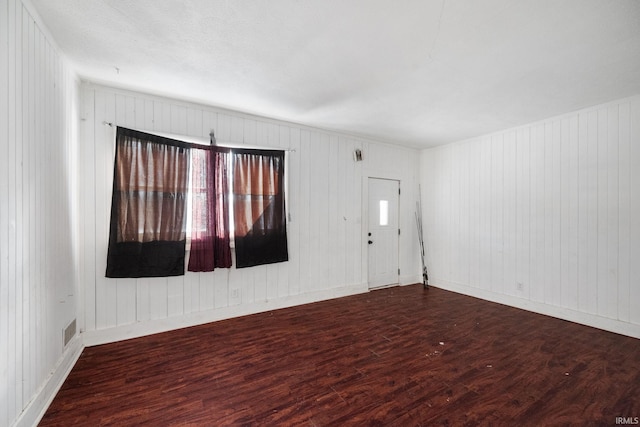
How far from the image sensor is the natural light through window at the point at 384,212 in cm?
515

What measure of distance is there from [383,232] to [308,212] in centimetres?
175

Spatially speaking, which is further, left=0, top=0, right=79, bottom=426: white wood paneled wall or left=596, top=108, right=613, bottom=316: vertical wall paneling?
left=596, top=108, right=613, bottom=316: vertical wall paneling

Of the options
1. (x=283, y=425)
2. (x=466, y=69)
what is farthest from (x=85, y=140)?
(x=466, y=69)

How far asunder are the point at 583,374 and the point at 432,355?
1.27m

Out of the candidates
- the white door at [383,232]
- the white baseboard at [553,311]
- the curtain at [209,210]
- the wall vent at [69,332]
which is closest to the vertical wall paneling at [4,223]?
the wall vent at [69,332]

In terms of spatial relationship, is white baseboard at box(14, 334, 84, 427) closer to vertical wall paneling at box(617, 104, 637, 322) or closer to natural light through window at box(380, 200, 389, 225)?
natural light through window at box(380, 200, 389, 225)

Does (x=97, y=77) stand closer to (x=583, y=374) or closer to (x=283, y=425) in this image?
(x=283, y=425)

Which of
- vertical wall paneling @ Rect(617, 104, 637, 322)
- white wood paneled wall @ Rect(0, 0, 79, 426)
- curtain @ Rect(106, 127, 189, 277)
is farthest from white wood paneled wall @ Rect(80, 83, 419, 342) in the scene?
vertical wall paneling @ Rect(617, 104, 637, 322)

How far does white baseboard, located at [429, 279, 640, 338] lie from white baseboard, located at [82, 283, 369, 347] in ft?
6.93

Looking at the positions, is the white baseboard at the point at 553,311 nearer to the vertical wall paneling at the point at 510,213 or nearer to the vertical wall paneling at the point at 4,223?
the vertical wall paneling at the point at 510,213

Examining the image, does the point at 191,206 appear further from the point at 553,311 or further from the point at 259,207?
the point at 553,311

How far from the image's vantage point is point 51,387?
2004 millimetres

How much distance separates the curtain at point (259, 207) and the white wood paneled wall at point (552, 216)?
11.0ft

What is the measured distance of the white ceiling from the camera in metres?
1.79
